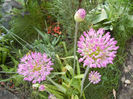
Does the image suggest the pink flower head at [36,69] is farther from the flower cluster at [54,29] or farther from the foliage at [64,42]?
the flower cluster at [54,29]

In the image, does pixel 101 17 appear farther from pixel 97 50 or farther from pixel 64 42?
pixel 97 50

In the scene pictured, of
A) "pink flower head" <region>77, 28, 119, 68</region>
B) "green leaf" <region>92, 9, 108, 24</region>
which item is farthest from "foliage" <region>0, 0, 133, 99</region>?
"pink flower head" <region>77, 28, 119, 68</region>

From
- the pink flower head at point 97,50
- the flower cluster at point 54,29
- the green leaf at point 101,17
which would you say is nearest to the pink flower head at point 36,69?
the pink flower head at point 97,50

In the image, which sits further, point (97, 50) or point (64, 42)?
point (64, 42)

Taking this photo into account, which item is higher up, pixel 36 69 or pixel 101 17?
pixel 101 17

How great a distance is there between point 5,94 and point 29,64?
0.97m

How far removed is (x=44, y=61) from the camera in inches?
39.3

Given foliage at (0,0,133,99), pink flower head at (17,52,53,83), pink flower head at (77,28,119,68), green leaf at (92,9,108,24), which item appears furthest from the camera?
green leaf at (92,9,108,24)

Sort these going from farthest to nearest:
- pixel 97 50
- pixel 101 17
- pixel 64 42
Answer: pixel 101 17
pixel 64 42
pixel 97 50

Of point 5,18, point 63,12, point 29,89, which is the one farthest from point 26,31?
point 29,89

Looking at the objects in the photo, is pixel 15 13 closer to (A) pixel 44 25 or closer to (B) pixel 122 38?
(A) pixel 44 25

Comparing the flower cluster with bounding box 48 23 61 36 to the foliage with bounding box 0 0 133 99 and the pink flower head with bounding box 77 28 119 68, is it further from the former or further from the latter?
the pink flower head with bounding box 77 28 119 68

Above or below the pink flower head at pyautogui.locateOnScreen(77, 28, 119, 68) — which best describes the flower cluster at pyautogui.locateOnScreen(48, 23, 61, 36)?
above

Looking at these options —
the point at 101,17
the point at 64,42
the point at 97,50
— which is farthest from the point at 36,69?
the point at 101,17
